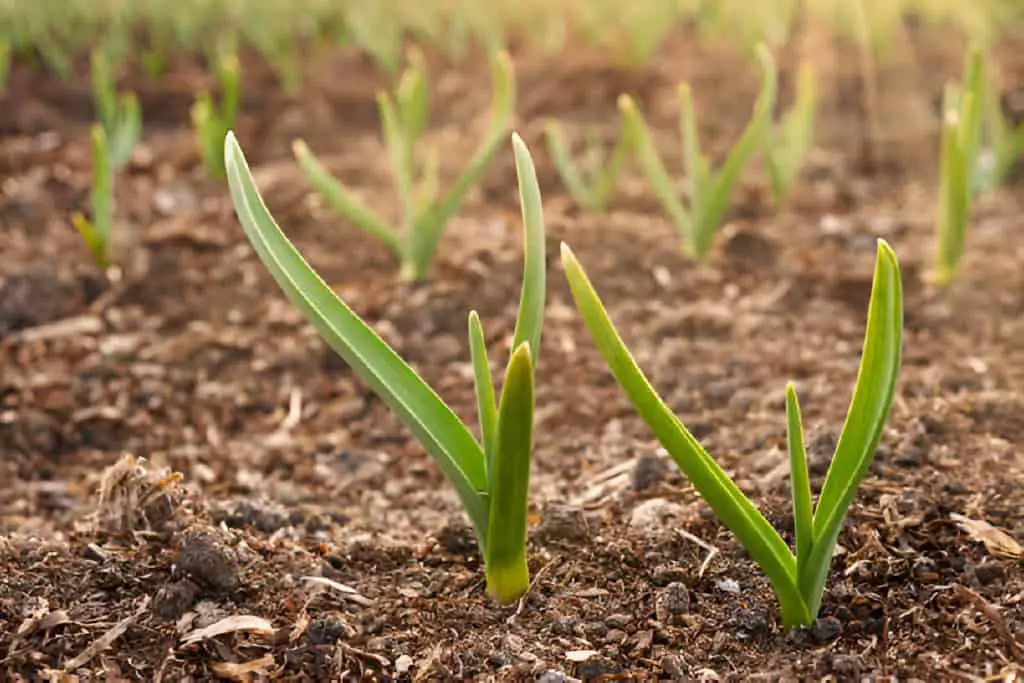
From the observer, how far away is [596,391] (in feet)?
6.72

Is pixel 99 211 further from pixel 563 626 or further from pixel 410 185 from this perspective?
pixel 563 626

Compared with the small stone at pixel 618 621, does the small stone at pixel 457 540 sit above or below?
below

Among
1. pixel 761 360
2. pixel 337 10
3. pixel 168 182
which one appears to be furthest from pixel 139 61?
pixel 761 360

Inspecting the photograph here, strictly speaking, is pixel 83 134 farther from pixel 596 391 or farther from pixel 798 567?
pixel 798 567

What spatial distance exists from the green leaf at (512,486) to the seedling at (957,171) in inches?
51.3

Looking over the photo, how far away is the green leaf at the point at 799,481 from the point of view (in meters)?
1.09

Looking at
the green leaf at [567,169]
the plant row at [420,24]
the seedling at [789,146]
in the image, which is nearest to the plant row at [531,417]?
the green leaf at [567,169]

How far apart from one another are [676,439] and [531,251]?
259 millimetres

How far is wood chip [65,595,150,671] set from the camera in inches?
45.8

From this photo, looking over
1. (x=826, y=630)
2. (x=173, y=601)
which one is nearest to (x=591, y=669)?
(x=826, y=630)

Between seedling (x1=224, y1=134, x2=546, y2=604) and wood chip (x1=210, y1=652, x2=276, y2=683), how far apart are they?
27 cm

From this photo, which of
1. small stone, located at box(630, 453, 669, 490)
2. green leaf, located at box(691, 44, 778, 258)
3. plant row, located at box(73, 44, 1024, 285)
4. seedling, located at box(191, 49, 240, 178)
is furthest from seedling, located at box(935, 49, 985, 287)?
seedling, located at box(191, 49, 240, 178)

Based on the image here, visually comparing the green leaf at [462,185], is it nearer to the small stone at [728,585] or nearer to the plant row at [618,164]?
the plant row at [618,164]

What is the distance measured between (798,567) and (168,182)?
2.39m
